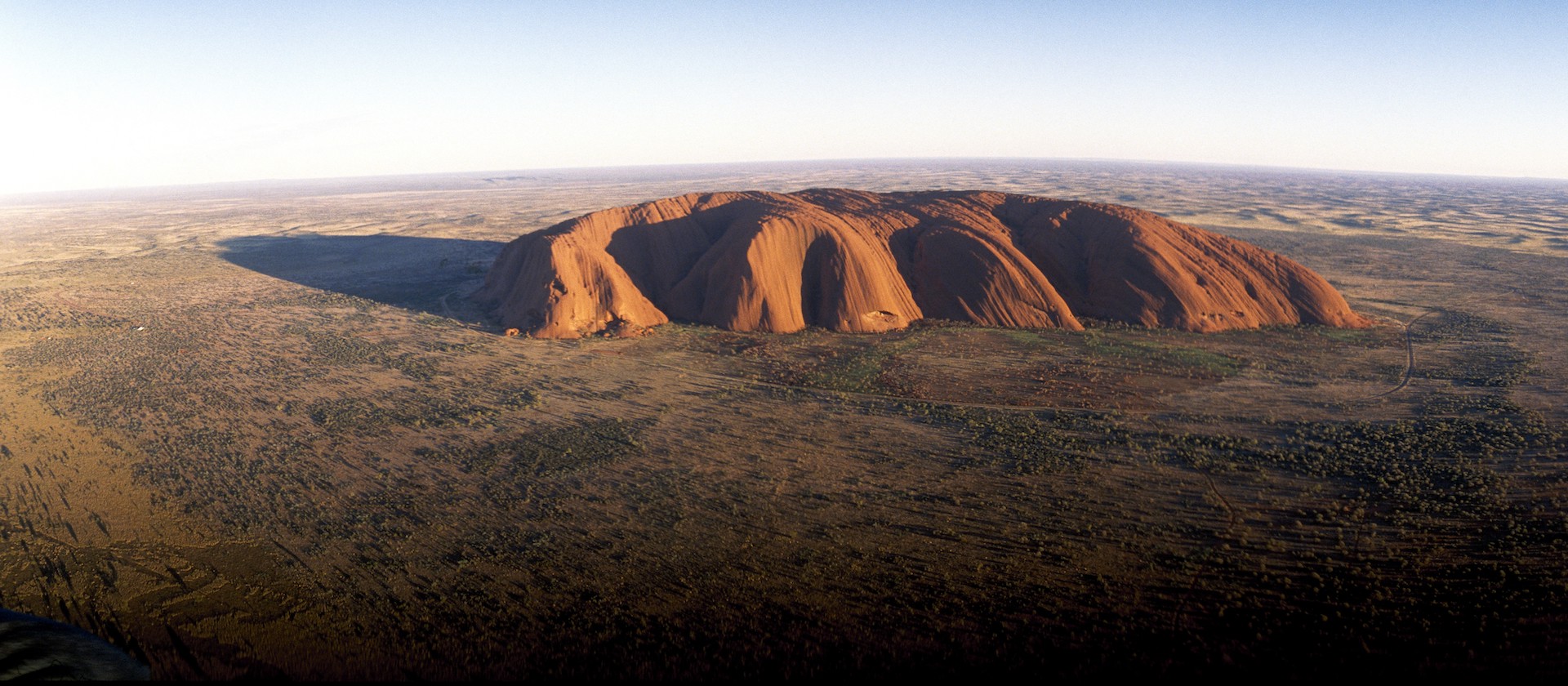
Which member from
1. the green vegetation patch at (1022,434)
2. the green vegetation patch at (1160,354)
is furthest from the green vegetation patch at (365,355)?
the green vegetation patch at (1160,354)

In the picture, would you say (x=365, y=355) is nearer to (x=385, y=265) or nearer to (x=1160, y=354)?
(x=385, y=265)

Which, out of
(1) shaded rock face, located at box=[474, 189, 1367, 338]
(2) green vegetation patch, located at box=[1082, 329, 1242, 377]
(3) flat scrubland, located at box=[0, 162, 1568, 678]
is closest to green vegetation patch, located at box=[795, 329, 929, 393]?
(3) flat scrubland, located at box=[0, 162, 1568, 678]

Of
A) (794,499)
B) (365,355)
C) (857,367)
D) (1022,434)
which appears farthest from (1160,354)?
(365,355)

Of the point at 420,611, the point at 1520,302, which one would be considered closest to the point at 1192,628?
the point at 420,611

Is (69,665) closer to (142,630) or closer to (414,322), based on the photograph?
(142,630)

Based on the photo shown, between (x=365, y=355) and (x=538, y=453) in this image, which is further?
(x=365, y=355)
